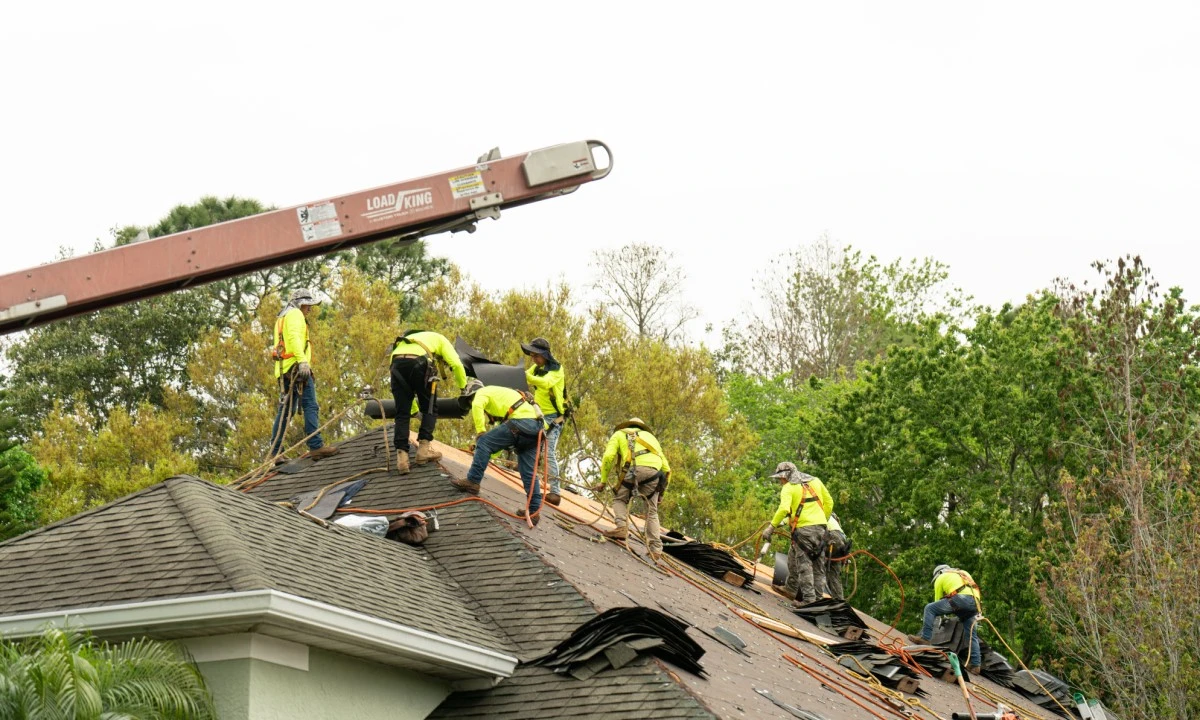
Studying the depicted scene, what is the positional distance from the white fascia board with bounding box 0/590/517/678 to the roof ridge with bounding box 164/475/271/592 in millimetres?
355

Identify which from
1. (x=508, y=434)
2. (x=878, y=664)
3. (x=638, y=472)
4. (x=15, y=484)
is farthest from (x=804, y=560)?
(x=15, y=484)

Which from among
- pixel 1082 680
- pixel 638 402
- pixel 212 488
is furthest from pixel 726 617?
pixel 638 402

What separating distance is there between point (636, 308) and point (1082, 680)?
19.9 meters

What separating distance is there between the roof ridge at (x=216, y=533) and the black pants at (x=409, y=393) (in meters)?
2.40

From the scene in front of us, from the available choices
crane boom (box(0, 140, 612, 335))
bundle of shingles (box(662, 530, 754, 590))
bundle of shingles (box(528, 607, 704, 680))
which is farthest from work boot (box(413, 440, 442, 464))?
bundle of shingles (box(528, 607, 704, 680))

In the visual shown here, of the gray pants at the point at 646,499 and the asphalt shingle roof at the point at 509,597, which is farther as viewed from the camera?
the gray pants at the point at 646,499

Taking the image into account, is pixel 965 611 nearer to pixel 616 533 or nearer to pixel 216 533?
pixel 616 533

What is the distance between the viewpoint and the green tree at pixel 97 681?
712 centimetres

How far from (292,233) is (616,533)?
503 centimetres

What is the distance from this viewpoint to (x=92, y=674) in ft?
24.0

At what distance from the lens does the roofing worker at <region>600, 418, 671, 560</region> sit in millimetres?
14375

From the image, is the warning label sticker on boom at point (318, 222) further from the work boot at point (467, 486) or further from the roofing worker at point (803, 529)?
the roofing worker at point (803, 529)

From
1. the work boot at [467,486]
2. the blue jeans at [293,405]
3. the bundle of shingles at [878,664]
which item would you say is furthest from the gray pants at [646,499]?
the blue jeans at [293,405]

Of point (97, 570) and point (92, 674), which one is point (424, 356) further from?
point (92, 674)
